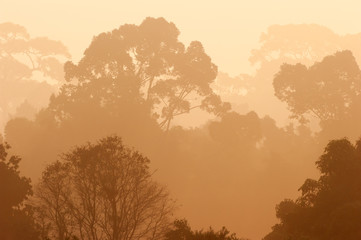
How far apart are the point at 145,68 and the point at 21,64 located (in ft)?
122

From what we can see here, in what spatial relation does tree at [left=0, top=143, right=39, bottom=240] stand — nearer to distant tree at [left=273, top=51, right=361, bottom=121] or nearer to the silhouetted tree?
the silhouetted tree

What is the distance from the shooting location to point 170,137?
5491cm

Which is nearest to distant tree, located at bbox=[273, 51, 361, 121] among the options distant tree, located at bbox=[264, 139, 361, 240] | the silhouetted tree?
the silhouetted tree

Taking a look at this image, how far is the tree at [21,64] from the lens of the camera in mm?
84375

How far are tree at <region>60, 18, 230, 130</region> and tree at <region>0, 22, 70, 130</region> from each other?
2982 cm

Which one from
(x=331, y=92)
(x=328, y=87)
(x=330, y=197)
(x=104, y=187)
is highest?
(x=328, y=87)

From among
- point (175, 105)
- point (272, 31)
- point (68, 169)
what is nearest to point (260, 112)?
point (272, 31)

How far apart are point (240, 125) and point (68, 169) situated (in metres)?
22.4

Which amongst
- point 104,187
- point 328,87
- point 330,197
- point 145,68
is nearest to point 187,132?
point 145,68

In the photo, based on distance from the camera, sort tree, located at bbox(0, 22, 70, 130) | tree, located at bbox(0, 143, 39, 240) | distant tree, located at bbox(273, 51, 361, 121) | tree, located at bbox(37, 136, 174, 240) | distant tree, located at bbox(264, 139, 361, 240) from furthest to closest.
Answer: tree, located at bbox(0, 22, 70, 130) < distant tree, located at bbox(273, 51, 361, 121) < tree, located at bbox(37, 136, 174, 240) < tree, located at bbox(0, 143, 39, 240) < distant tree, located at bbox(264, 139, 361, 240)

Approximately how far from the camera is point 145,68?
55594 millimetres

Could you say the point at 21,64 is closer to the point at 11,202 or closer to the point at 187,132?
the point at 187,132

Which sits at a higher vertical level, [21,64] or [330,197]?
[21,64]

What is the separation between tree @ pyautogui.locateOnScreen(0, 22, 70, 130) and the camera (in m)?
84.4
